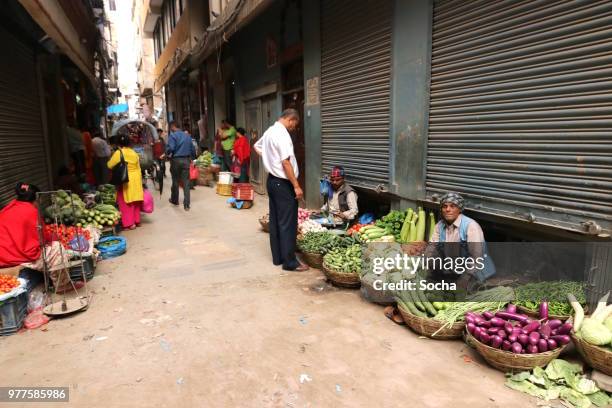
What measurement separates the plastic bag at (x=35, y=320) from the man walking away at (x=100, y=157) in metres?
8.00

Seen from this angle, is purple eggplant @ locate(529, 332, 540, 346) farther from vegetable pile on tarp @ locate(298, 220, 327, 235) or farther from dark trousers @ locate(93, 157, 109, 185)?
dark trousers @ locate(93, 157, 109, 185)

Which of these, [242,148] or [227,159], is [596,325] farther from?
[227,159]

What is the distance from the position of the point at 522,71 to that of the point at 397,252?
7.50 feet

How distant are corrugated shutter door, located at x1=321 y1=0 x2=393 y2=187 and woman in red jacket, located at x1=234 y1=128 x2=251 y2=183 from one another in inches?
166

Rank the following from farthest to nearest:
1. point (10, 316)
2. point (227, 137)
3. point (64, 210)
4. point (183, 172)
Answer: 1. point (227, 137)
2. point (183, 172)
3. point (64, 210)
4. point (10, 316)

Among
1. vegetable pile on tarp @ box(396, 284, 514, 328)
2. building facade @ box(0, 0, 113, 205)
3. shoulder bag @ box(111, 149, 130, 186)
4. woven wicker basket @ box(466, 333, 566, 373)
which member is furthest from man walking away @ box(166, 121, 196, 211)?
woven wicker basket @ box(466, 333, 566, 373)

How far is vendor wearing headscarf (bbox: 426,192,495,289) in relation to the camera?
3.89m

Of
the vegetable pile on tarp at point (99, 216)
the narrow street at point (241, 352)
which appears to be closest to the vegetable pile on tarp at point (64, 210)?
the vegetable pile on tarp at point (99, 216)

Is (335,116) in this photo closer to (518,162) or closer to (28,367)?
(518,162)

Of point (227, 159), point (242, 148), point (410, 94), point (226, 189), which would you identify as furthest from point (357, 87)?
point (227, 159)

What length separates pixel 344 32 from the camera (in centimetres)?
675

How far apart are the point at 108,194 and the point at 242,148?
4.52 metres

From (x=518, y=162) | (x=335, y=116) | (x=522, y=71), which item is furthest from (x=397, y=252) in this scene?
(x=335, y=116)

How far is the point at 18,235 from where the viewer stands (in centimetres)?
439
